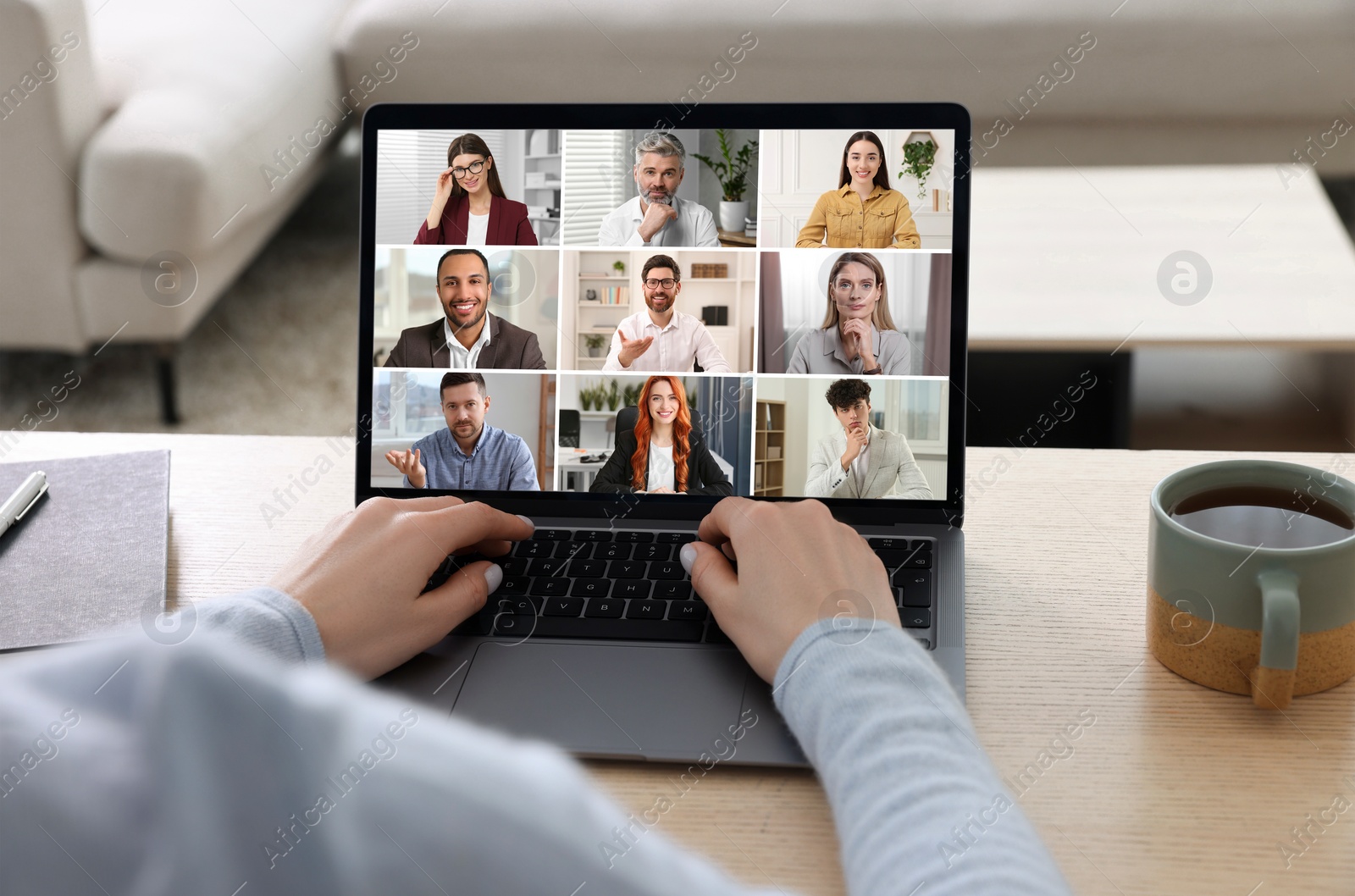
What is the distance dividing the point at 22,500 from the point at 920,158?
609 mm

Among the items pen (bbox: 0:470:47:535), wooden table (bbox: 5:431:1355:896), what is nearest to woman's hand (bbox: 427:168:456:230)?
wooden table (bbox: 5:431:1355:896)

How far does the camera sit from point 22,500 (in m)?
0.64

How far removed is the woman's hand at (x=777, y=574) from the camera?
1.53 ft

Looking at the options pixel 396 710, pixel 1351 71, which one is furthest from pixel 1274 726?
pixel 1351 71

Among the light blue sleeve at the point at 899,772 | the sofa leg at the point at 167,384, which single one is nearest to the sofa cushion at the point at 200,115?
the sofa leg at the point at 167,384

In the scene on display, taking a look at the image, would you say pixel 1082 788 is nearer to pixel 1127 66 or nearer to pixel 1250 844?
pixel 1250 844

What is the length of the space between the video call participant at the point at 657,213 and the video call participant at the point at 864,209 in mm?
69

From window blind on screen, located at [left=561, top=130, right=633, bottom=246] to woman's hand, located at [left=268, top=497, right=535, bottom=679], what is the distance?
0.20 metres

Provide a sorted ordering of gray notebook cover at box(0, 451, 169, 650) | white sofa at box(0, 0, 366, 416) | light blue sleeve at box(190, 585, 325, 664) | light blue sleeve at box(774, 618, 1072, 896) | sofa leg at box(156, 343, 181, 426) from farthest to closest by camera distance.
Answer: sofa leg at box(156, 343, 181, 426) → white sofa at box(0, 0, 366, 416) → gray notebook cover at box(0, 451, 169, 650) → light blue sleeve at box(190, 585, 325, 664) → light blue sleeve at box(774, 618, 1072, 896)

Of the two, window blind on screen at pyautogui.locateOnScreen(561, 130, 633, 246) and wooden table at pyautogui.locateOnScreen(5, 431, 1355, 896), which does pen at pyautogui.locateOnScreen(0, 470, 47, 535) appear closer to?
wooden table at pyautogui.locateOnScreen(5, 431, 1355, 896)

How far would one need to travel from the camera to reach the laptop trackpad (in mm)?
444

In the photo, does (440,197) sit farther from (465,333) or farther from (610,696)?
(610,696)

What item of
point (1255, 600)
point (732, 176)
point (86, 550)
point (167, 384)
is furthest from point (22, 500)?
point (167, 384)

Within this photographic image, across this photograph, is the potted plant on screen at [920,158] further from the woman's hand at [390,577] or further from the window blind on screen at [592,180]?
the woman's hand at [390,577]
